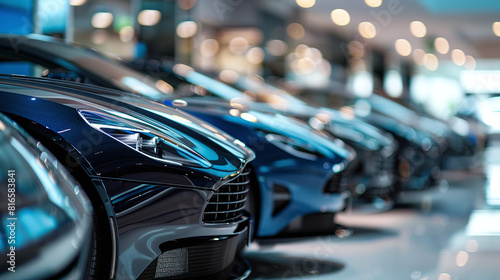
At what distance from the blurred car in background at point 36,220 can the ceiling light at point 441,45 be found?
20.6 meters

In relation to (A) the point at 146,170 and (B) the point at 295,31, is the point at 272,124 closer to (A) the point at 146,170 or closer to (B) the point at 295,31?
(A) the point at 146,170

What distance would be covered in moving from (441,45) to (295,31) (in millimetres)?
7144

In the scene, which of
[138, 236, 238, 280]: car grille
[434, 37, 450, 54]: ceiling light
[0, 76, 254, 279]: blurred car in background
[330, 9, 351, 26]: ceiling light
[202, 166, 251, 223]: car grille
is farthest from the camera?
[434, 37, 450, 54]: ceiling light

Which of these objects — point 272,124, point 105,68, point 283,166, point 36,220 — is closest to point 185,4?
point 105,68

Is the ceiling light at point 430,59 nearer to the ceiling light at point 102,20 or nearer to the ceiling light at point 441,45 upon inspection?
the ceiling light at point 441,45

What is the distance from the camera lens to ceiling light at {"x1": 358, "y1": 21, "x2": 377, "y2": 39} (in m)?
18.2

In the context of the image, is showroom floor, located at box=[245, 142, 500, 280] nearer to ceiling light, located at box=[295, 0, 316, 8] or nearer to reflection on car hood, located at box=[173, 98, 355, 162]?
reflection on car hood, located at box=[173, 98, 355, 162]

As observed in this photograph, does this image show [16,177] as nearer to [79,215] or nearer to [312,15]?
[79,215]

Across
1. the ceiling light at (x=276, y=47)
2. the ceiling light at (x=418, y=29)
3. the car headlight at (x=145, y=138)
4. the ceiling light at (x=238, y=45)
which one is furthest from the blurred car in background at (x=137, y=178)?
the ceiling light at (x=418, y=29)

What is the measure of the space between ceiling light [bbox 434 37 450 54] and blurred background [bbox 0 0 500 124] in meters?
0.08

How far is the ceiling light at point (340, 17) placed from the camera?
635 inches

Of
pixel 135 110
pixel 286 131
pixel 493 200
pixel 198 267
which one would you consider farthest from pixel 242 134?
pixel 493 200

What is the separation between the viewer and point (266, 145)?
3.38 metres

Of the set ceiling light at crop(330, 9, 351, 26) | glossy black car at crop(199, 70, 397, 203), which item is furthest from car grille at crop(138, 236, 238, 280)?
ceiling light at crop(330, 9, 351, 26)
